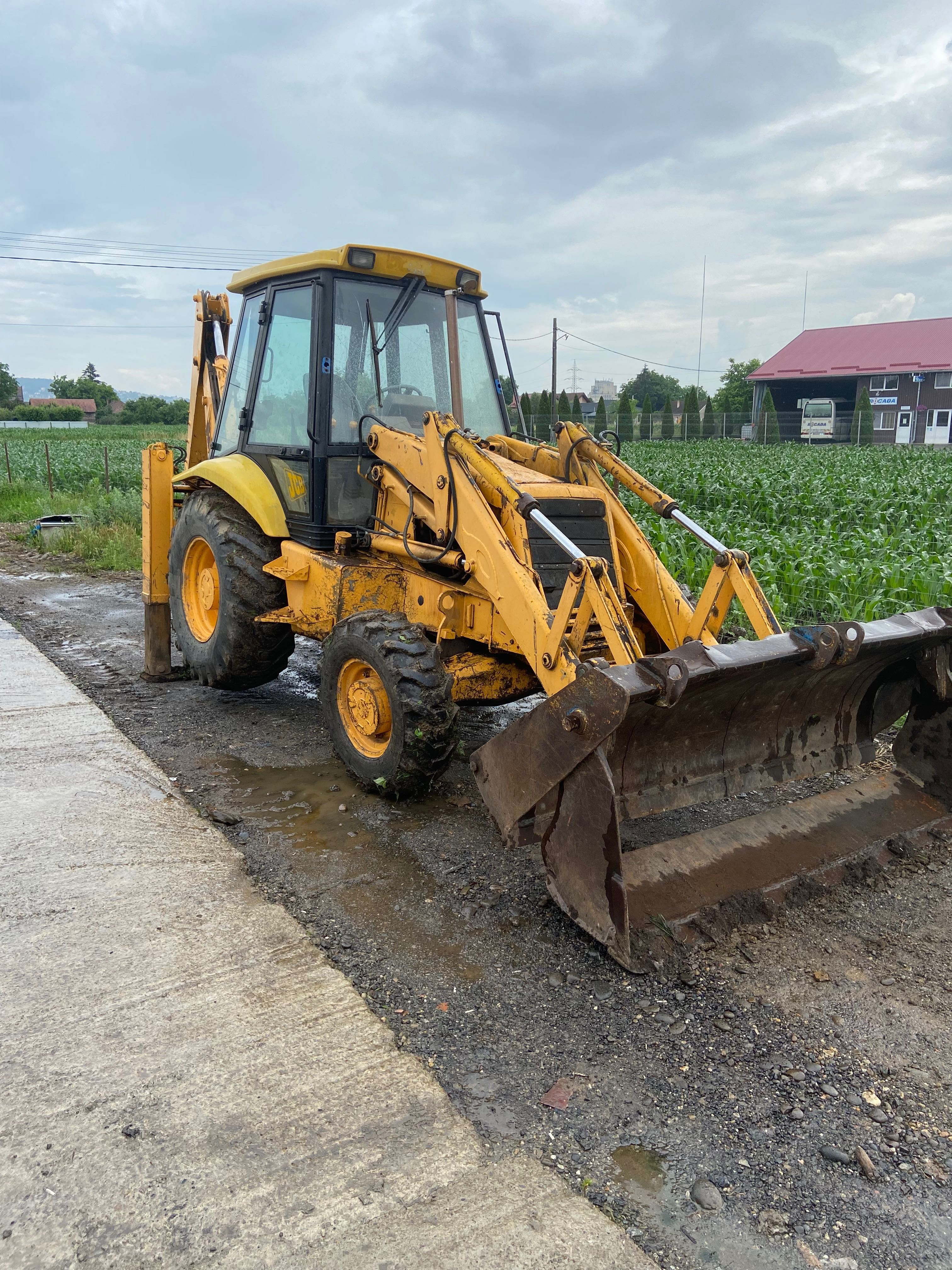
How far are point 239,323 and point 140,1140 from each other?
5061 millimetres

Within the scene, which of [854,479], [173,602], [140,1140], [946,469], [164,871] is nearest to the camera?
[140,1140]

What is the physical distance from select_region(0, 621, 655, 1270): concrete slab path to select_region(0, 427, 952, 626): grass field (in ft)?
17.7

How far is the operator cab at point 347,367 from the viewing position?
513 cm

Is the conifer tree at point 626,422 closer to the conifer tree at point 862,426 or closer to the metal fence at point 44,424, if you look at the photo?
the conifer tree at point 862,426

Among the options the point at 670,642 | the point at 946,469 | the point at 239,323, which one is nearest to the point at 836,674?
the point at 670,642

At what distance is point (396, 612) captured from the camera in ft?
15.6

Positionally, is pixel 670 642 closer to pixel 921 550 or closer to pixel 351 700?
pixel 351 700

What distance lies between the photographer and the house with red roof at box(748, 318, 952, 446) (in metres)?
46.5

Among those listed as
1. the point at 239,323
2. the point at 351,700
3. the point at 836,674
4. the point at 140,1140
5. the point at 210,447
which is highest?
the point at 239,323

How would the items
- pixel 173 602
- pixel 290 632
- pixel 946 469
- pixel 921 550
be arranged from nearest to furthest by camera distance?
pixel 290 632 → pixel 173 602 → pixel 921 550 → pixel 946 469

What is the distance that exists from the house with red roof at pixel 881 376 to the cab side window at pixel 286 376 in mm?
43785

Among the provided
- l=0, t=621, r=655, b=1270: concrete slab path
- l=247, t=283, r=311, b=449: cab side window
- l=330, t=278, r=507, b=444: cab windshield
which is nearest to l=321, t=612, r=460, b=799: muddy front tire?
l=0, t=621, r=655, b=1270: concrete slab path

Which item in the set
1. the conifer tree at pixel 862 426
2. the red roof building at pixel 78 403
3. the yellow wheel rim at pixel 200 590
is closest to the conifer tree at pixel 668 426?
the conifer tree at pixel 862 426

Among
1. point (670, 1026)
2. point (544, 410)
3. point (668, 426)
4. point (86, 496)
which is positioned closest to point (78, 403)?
point (544, 410)
